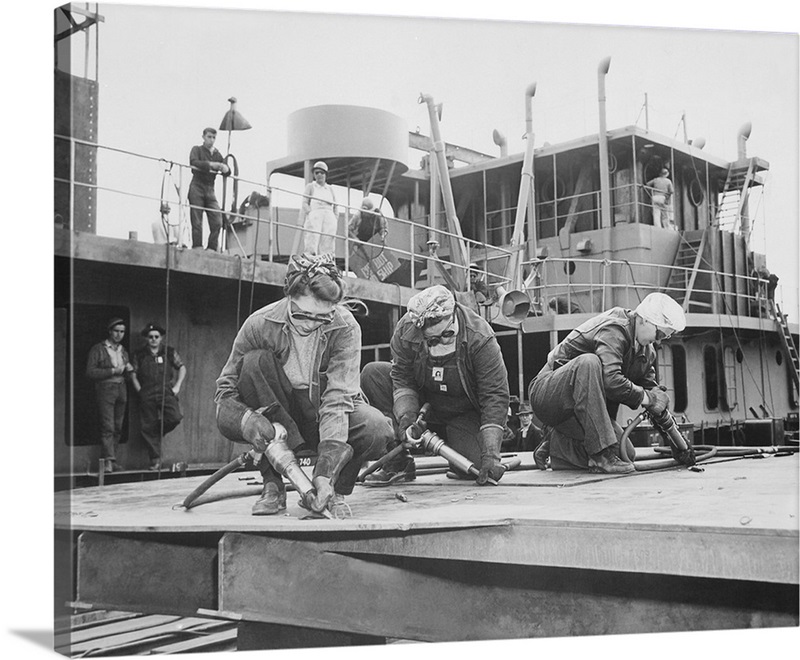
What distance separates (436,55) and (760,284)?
246cm

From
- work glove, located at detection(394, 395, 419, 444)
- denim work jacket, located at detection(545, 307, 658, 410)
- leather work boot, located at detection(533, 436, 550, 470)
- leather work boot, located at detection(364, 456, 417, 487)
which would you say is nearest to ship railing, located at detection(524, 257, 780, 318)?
denim work jacket, located at detection(545, 307, 658, 410)

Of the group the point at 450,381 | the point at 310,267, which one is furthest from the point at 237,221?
the point at 450,381

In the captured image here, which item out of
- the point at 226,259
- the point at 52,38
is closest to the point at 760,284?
the point at 226,259

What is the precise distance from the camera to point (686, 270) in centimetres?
680

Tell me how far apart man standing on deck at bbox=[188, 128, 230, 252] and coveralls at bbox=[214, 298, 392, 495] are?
53cm

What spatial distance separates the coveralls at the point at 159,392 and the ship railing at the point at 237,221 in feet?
2.03

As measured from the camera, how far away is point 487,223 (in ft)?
21.0

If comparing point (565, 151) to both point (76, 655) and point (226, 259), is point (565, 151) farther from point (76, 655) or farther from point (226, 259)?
point (76, 655)

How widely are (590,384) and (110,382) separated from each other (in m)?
2.75

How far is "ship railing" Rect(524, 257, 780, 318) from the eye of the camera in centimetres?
662

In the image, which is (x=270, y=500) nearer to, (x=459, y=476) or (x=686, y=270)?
(x=459, y=476)

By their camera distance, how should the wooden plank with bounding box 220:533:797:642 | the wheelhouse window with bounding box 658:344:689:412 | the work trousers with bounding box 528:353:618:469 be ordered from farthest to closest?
the wheelhouse window with bounding box 658:344:689:412, the work trousers with bounding box 528:353:618:469, the wooden plank with bounding box 220:533:797:642

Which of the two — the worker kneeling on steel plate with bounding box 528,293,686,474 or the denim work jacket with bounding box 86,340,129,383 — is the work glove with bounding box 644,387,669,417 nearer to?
the worker kneeling on steel plate with bounding box 528,293,686,474

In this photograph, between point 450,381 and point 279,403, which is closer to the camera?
point 279,403
